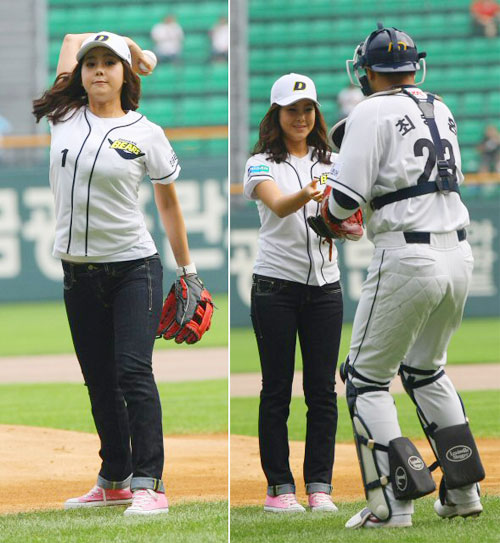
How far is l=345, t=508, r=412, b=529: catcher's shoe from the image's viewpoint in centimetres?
351

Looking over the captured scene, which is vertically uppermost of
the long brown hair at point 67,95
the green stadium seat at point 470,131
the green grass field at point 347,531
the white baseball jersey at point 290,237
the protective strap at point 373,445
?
the green stadium seat at point 470,131

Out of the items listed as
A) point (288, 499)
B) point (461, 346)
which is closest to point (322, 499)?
point (288, 499)

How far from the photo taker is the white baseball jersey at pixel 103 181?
3.71 m

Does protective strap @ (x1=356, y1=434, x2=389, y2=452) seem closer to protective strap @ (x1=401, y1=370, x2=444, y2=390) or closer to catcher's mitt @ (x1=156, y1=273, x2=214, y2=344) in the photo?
protective strap @ (x1=401, y1=370, x2=444, y2=390)

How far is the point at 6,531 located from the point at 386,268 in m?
1.49

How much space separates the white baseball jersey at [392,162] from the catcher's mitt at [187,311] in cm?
79

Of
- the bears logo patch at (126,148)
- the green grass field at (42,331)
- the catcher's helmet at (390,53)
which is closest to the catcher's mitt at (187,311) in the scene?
the bears logo patch at (126,148)

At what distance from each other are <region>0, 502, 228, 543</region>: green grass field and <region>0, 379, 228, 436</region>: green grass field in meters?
2.74

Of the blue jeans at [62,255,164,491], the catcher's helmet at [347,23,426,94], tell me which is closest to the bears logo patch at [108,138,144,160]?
the blue jeans at [62,255,164,491]

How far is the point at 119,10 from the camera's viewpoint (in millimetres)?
19500

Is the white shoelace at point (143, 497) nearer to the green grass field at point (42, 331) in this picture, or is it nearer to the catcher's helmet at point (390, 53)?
the catcher's helmet at point (390, 53)

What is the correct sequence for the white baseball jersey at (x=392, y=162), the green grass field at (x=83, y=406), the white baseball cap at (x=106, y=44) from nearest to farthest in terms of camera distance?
1. the white baseball jersey at (x=392, y=162)
2. the white baseball cap at (x=106, y=44)
3. the green grass field at (x=83, y=406)

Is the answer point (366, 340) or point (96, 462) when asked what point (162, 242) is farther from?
point (366, 340)

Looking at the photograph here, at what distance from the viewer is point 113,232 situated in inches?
148
